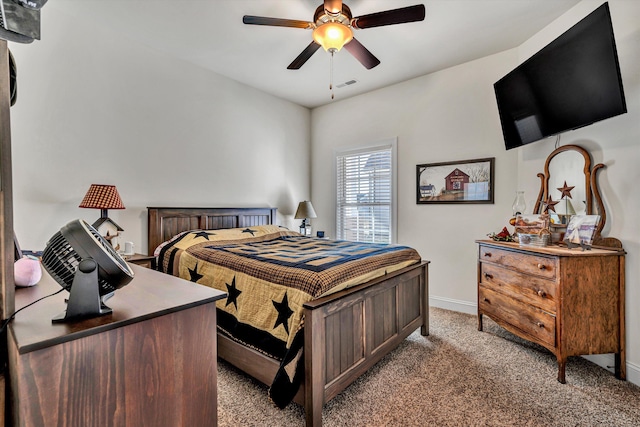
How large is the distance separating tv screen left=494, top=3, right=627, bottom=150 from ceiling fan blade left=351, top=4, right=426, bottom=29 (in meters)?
1.09

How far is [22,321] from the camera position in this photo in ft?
2.59

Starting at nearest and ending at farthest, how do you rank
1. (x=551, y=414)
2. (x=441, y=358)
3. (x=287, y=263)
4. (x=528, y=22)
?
(x=551, y=414)
(x=287, y=263)
(x=441, y=358)
(x=528, y=22)

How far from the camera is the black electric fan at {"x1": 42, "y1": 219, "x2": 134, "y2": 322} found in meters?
0.79

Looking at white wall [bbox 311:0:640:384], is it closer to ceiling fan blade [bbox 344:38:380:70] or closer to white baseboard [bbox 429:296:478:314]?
white baseboard [bbox 429:296:478:314]

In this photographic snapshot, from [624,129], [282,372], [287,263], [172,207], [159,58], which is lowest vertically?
[282,372]

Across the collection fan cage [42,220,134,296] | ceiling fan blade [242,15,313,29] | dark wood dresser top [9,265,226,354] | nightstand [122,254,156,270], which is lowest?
nightstand [122,254,156,270]

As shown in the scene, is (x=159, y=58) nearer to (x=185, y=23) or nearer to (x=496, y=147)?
(x=185, y=23)

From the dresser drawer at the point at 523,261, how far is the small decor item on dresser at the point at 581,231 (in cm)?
26

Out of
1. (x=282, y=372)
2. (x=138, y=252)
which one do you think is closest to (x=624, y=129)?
(x=282, y=372)

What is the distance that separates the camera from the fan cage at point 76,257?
82cm

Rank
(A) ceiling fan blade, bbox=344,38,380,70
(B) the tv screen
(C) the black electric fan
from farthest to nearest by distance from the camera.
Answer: (A) ceiling fan blade, bbox=344,38,380,70 < (B) the tv screen < (C) the black electric fan

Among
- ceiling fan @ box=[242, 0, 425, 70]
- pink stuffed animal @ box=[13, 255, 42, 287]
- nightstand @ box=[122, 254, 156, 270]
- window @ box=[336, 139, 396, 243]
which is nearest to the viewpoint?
pink stuffed animal @ box=[13, 255, 42, 287]

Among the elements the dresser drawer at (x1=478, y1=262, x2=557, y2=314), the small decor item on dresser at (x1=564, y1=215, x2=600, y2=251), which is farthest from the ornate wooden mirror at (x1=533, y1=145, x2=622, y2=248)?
the dresser drawer at (x1=478, y1=262, x2=557, y2=314)

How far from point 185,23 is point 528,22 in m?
3.14
